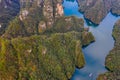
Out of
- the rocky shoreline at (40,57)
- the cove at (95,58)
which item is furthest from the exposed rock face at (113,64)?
the rocky shoreline at (40,57)

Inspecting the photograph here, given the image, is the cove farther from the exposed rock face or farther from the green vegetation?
the green vegetation

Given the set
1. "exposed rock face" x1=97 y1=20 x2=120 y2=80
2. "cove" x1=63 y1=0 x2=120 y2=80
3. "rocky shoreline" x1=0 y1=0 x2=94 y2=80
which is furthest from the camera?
"cove" x1=63 y1=0 x2=120 y2=80

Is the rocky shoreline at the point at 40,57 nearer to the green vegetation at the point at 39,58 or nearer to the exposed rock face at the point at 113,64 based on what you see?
the green vegetation at the point at 39,58

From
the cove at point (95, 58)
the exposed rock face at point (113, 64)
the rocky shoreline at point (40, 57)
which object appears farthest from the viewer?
the cove at point (95, 58)

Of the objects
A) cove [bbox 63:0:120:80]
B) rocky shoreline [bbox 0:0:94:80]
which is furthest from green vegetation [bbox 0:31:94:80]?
cove [bbox 63:0:120:80]

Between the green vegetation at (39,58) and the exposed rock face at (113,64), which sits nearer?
the green vegetation at (39,58)

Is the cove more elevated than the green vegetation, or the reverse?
the green vegetation

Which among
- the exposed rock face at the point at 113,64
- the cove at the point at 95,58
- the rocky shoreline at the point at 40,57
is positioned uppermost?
the rocky shoreline at the point at 40,57

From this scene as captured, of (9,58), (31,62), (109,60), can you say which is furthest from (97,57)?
(9,58)

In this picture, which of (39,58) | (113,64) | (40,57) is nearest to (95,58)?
(113,64)

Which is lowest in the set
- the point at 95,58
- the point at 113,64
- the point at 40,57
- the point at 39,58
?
the point at 95,58

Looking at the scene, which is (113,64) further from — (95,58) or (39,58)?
(39,58)

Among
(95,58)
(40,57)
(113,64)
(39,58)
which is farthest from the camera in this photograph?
(95,58)
